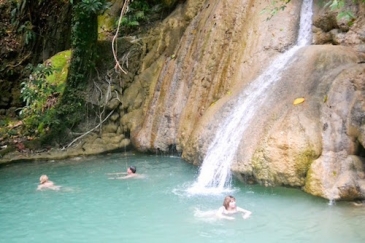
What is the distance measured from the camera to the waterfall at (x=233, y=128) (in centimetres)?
912

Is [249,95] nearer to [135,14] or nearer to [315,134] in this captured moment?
[315,134]

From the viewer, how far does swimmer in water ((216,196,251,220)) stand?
7.23 meters

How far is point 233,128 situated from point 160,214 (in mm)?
2738

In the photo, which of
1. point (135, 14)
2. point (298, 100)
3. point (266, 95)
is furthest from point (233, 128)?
point (135, 14)

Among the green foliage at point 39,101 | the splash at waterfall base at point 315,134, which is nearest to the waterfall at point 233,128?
the splash at waterfall base at point 315,134

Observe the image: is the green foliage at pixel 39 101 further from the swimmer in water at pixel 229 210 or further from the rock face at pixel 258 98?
the swimmer in water at pixel 229 210

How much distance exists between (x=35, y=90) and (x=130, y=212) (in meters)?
7.43

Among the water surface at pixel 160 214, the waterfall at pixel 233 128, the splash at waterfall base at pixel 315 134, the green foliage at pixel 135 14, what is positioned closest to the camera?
the water surface at pixel 160 214

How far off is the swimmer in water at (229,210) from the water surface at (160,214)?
110 mm

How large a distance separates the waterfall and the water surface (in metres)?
0.32

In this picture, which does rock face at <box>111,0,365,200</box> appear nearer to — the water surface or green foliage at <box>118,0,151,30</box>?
the water surface

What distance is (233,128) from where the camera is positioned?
9719mm

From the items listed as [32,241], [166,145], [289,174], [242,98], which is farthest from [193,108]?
[32,241]

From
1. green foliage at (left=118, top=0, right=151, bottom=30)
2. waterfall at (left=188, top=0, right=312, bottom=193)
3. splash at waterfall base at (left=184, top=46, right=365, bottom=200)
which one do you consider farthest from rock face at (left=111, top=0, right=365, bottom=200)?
green foliage at (left=118, top=0, right=151, bottom=30)
